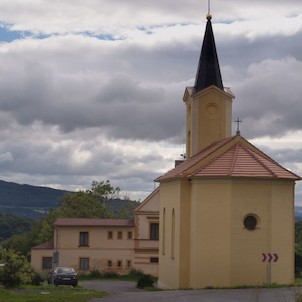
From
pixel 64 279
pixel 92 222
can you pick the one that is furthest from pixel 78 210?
pixel 64 279

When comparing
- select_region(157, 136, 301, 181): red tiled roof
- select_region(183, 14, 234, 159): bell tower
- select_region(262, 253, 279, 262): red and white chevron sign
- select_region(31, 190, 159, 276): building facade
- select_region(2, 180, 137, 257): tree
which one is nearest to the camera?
select_region(262, 253, 279, 262): red and white chevron sign

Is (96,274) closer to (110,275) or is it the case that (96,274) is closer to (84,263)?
(110,275)

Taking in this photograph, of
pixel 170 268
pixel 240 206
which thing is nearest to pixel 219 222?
pixel 240 206

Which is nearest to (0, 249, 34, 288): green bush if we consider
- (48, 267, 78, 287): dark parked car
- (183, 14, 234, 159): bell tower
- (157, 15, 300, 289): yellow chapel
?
(157, 15, 300, 289): yellow chapel

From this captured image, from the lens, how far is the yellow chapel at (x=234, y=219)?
34625 mm

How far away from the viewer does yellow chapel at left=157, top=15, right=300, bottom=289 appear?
3462 cm

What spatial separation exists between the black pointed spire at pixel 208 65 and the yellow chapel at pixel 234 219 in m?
7.30

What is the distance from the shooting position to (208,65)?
44.9 meters

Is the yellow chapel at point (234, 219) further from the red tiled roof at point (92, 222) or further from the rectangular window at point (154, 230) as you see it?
the red tiled roof at point (92, 222)

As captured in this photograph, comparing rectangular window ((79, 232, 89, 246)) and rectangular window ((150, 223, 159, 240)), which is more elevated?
rectangular window ((150, 223, 159, 240))

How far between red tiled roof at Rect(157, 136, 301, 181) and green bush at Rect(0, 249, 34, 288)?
9655mm

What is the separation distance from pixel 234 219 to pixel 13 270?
35.0 ft

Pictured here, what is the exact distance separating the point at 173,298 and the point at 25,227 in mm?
143628

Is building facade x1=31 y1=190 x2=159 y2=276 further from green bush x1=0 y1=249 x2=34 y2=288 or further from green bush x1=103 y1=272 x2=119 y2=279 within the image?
green bush x1=0 y1=249 x2=34 y2=288
